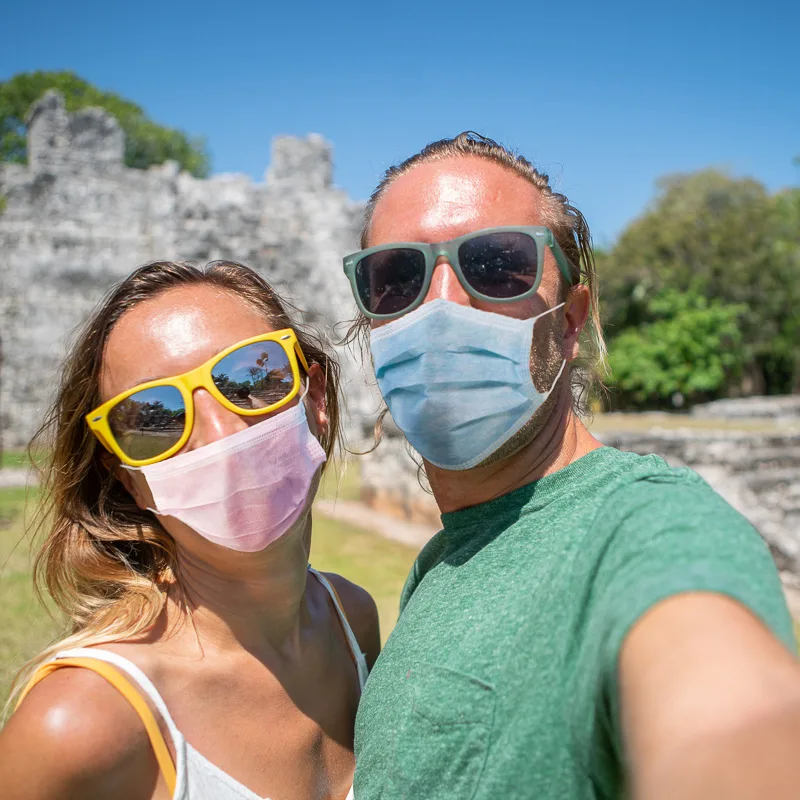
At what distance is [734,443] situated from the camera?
1010 centimetres

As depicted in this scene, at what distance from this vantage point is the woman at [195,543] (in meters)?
1.55

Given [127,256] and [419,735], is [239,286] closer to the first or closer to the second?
[419,735]

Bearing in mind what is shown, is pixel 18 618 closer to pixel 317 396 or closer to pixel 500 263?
pixel 317 396

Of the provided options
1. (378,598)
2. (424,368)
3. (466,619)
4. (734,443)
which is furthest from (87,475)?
(734,443)

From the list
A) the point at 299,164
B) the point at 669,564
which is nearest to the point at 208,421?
the point at 669,564

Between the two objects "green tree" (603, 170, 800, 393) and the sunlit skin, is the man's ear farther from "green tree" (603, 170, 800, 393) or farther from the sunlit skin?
"green tree" (603, 170, 800, 393)

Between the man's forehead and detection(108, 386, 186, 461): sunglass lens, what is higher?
the man's forehead

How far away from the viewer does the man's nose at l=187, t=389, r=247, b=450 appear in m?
1.74

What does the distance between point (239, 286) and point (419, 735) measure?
1.28 metres

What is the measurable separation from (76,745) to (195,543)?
0.54 meters

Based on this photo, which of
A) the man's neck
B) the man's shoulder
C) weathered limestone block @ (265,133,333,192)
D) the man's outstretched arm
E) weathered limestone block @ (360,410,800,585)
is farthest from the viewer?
weathered limestone block @ (265,133,333,192)

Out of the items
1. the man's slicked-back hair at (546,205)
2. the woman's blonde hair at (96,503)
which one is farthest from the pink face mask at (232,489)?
the man's slicked-back hair at (546,205)

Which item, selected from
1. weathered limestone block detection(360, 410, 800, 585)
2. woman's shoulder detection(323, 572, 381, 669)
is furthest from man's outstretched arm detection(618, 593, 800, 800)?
weathered limestone block detection(360, 410, 800, 585)

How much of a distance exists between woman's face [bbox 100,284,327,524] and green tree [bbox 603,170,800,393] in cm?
2727
